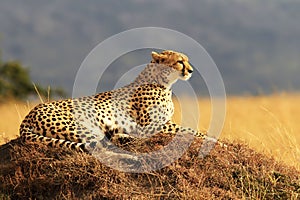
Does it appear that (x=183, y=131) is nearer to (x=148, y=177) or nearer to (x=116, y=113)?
(x=116, y=113)

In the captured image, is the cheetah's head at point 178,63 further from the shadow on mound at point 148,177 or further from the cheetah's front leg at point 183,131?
the shadow on mound at point 148,177

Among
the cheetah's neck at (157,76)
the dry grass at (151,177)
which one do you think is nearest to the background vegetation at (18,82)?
the cheetah's neck at (157,76)

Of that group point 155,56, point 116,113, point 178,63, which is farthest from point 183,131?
point 155,56

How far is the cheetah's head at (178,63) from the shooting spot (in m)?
8.43

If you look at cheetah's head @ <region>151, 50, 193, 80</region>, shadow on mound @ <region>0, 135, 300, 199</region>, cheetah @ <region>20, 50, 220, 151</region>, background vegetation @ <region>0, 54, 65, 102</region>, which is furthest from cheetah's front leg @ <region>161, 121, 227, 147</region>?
background vegetation @ <region>0, 54, 65, 102</region>

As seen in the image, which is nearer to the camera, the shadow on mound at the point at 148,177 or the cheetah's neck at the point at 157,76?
the shadow on mound at the point at 148,177

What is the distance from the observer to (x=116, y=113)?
26.7ft

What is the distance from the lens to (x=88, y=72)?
856 centimetres

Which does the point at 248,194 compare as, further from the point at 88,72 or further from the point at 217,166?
the point at 88,72

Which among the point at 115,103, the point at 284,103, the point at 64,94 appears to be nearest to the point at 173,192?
the point at 115,103

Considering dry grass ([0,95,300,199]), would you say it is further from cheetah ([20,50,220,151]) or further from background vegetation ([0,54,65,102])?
background vegetation ([0,54,65,102])

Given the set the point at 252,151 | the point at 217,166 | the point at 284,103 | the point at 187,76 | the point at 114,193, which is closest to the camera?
the point at 114,193

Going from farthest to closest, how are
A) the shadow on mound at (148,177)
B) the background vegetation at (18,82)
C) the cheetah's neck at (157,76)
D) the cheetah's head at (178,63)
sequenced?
the background vegetation at (18,82) < the cheetah's neck at (157,76) < the cheetah's head at (178,63) < the shadow on mound at (148,177)

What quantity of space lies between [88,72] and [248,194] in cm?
260
